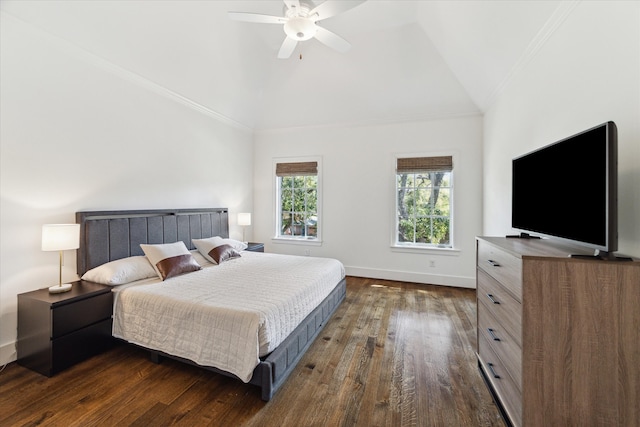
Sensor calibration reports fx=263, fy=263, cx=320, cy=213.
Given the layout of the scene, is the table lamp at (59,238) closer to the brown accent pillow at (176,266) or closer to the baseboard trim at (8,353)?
the baseboard trim at (8,353)

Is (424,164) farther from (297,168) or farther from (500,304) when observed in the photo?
(500,304)

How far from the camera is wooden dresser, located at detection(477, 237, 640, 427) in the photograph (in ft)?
3.72

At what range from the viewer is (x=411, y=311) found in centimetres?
327

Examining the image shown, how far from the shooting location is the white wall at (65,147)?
2.20 metres

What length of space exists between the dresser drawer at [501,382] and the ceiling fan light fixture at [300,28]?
2955mm

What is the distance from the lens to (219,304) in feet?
6.53

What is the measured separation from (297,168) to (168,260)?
2960 millimetres

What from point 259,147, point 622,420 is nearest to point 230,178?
point 259,147

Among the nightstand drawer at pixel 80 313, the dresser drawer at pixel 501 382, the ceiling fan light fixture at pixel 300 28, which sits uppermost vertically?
the ceiling fan light fixture at pixel 300 28

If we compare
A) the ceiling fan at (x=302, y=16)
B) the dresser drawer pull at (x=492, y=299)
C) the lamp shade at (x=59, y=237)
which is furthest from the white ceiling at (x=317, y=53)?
the dresser drawer pull at (x=492, y=299)

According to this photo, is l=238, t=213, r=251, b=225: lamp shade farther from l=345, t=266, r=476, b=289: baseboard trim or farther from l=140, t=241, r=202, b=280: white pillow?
l=345, t=266, r=476, b=289: baseboard trim

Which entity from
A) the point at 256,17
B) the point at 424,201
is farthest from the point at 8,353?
the point at 424,201

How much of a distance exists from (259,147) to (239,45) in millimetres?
2022

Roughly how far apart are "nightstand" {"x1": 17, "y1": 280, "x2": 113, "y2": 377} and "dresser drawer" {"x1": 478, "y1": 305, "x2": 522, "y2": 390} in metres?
3.07
